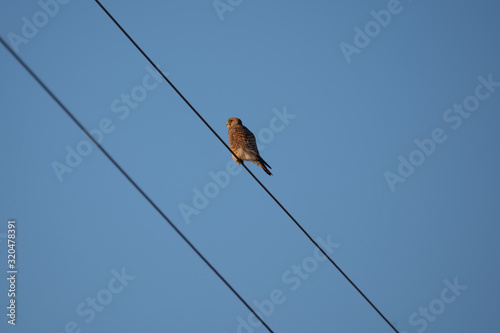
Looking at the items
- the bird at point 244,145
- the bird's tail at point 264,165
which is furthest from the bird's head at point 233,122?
the bird's tail at point 264,165

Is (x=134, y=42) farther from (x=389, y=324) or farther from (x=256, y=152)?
(x=256, y=152)

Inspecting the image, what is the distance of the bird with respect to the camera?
11219mm

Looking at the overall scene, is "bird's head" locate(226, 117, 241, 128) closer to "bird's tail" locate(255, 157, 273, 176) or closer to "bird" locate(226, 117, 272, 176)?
"bird" locate(226, 117, 272, 176)

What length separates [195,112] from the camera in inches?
234

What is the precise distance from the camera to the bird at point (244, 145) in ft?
36.8

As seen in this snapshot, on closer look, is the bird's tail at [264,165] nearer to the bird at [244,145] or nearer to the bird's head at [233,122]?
the bird at [244,145]

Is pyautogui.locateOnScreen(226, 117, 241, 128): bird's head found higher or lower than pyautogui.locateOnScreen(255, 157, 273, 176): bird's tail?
higher

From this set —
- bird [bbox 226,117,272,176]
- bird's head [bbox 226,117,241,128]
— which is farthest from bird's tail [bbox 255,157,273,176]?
bird's head [bbox 226,117,241,128]

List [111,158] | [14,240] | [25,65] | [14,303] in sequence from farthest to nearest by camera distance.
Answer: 1. [14,240]
2. [14,303]
3. [111,158]
4. [25,65]

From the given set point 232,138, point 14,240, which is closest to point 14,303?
point 14,240

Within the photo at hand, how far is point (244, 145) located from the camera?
459 inches

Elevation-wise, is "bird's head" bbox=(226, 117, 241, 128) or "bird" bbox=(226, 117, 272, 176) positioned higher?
"bird's head" bbox=(226, 117, 241, 128)

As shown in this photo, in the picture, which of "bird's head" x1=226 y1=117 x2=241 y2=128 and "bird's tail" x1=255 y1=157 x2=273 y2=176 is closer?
"bird's tail" x1=255 y1=157 x2=273 y2=176

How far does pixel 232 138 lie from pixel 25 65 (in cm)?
771
